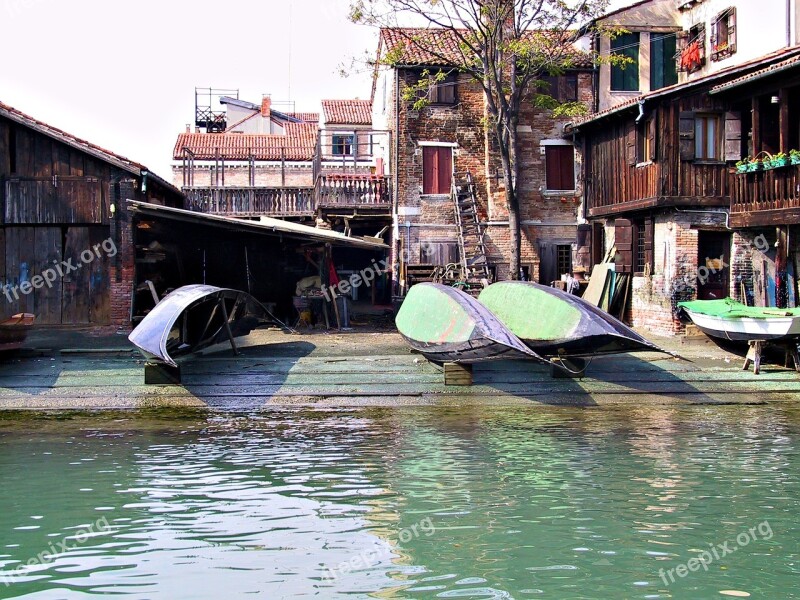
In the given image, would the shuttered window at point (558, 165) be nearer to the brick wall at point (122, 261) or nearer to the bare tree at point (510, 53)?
the bare tree at point (510, 53)

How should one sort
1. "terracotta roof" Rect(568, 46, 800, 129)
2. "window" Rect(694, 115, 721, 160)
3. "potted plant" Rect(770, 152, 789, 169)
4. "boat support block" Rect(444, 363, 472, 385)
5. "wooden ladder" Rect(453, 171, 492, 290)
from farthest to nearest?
"wooden ladder" Rect(453, 171, 492, 290), "window" Rect(694, 115, 721, 160), "terracotta roof" Rect(568, 46, 800, 129), "potted plant" Rect(770, 152, 789, 169), "boat support block" Rect(444, 363, 472, 385)

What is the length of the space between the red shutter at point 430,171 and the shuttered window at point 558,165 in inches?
139

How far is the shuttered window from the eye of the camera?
28.0 meters

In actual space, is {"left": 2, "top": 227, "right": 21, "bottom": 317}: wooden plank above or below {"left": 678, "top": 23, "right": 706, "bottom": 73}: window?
below

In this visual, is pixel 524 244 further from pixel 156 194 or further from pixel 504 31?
pixel 156 194

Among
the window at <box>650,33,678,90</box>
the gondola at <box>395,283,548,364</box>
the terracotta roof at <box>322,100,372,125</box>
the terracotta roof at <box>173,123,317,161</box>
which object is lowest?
the gondola at <box>395,283,548,364</box>

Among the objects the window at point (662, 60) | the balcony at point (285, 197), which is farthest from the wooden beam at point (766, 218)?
the balcony at point (285, 197)

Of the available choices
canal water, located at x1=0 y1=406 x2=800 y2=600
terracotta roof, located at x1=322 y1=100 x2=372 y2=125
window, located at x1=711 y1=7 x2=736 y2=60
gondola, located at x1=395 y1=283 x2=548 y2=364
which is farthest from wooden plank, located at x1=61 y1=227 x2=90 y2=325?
terracotta roof, located at x1=322 y1=100 x2=372 y2=125

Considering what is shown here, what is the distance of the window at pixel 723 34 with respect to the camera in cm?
2508

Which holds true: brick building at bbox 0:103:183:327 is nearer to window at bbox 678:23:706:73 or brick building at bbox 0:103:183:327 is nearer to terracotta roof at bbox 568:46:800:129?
terracotta roof at bbox 568:46:800:129

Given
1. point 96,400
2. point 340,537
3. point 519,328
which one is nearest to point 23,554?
point 340,537

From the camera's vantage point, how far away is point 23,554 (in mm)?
7270

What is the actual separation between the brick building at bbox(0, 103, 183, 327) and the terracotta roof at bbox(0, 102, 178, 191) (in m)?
0.02

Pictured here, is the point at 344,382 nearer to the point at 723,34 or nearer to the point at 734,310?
the point at 734,310
